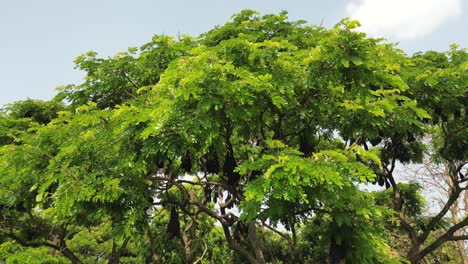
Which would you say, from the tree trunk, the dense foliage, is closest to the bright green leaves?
the dense foliage

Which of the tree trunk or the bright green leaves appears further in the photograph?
the tree trunk

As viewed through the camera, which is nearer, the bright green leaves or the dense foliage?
the bright green leaves

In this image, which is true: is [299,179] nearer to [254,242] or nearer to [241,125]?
[241,125]

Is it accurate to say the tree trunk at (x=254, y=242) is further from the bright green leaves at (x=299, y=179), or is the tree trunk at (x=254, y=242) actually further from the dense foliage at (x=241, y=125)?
the bright green leaves at (x=299, y=179)

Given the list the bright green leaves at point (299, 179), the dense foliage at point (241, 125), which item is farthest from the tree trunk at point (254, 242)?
the bright green leaves at point (299, 179)

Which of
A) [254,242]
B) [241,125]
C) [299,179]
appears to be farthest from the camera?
[254,242]

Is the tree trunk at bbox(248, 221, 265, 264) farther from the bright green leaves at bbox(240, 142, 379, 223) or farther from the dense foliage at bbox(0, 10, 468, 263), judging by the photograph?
Result: the bright green leaves at bbox(240, 142, 379, 223)

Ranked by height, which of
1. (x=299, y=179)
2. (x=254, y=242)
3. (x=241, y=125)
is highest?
(x=241, y=125)

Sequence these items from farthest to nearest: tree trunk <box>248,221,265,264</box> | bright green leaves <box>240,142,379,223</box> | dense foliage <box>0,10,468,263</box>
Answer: tree trunk <box>248,221,265,264</box> < dense foliage <box>0,10,468,263</box> < bright green leaves <box>240,142,379,223</box>

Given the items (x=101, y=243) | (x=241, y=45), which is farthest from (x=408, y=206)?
(x=101, y=243)

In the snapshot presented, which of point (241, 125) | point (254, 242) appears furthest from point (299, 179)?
point (254, 242)

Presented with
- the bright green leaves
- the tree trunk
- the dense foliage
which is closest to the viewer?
the bright green leaves

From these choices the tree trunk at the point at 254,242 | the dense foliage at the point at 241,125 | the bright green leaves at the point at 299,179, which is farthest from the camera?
the tree trunk at the point at 254,242

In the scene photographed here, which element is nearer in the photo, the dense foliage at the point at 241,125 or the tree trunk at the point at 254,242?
the dense foliage at the point at 241,125
